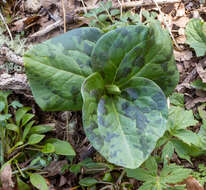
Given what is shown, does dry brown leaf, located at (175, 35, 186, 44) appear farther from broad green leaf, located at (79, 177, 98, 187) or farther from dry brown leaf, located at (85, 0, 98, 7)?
broad green leaf, located at (79, 177, 98, 187)

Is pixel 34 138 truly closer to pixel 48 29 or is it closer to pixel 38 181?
A: pixel 38 181

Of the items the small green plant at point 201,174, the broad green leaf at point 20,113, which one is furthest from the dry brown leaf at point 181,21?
the broad green leaf at point 20,113

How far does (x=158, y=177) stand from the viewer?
148 centimetres

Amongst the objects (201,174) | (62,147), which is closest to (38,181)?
(62,147)

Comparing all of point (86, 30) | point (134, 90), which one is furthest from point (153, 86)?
point (86, 30)

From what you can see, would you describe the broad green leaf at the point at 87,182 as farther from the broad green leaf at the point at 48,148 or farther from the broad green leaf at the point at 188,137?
the broad green leaf at the point at 188,137

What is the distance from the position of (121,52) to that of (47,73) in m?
0.42

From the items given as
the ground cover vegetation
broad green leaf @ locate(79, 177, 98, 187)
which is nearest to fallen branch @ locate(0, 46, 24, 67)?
the ground cover vegetation

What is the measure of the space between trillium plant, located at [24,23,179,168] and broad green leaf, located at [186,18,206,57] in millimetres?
763

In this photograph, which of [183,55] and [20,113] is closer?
[20,113]

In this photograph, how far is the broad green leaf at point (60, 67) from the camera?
1.29 meters

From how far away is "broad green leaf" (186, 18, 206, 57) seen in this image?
1.98 m

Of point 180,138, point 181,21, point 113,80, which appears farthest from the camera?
point 181,21

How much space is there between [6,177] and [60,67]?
0.84 m
